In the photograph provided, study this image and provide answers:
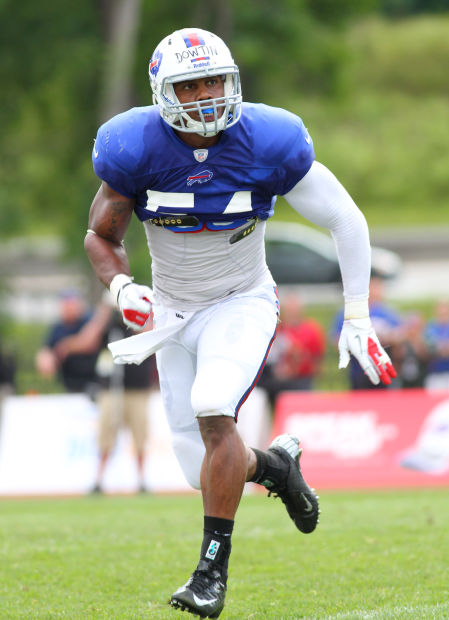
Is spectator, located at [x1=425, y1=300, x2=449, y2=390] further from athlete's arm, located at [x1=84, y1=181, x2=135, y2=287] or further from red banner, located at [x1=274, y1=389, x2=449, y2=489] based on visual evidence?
athlete's arm, located at [x1=84, y1=181, x2=135, y2=287]

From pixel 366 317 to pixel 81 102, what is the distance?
15.8m

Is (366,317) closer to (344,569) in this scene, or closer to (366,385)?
(344,569)

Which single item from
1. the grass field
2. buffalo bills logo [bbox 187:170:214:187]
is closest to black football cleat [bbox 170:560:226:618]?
the grass field

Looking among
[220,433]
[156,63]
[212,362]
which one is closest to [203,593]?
[220,433]

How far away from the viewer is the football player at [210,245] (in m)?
4.28

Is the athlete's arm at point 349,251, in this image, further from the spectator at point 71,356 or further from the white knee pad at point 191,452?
the spectator at point 71,356

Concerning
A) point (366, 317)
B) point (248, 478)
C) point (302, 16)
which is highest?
point (302, 16)

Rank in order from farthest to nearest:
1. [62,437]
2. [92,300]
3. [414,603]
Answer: [92,300], [62,437], [414,603]

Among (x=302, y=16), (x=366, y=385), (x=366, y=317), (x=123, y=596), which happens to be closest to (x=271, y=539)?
(x=123, y=596)

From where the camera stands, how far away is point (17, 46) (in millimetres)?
18562

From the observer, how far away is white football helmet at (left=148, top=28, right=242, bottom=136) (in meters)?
4.33

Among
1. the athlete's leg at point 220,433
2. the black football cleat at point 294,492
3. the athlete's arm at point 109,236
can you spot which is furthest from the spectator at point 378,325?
the athlete's arm at point 109,236

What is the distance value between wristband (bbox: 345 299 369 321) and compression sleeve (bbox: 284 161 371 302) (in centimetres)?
2

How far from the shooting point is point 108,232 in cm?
458
